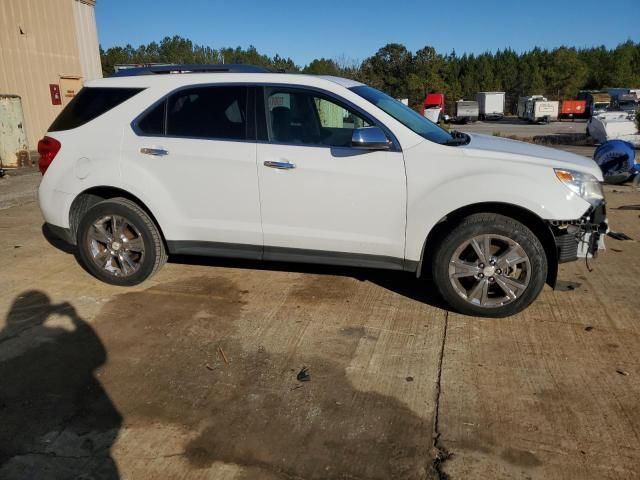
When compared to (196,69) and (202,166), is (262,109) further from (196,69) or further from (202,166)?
(196,69)

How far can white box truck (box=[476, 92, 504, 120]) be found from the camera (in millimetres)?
51219

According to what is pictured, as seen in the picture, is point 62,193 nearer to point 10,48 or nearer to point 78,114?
point 78,114

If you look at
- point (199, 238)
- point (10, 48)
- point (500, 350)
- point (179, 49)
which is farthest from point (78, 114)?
point (179, 49)

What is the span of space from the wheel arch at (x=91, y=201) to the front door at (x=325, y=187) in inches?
46.2

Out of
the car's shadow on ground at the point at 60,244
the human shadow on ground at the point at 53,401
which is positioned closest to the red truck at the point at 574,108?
the car's shadow on ground at the point at 60,244

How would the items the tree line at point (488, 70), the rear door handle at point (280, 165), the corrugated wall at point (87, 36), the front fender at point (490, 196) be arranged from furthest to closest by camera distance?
the tree line at point (488, 70), the corrugated wall at point (87, 36), the rear door handle at point (280, 165), the front fender at point (490, 196)

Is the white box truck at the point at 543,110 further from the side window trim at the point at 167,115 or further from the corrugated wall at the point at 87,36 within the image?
the side window trim at the point at 167,115

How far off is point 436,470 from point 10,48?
16.5 metres

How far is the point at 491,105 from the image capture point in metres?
51.4

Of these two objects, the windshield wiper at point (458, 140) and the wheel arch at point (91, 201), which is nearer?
the windshield wiper at point (458, 140)

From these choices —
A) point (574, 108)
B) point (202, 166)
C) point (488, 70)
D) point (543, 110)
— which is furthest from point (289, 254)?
point (488, 70)

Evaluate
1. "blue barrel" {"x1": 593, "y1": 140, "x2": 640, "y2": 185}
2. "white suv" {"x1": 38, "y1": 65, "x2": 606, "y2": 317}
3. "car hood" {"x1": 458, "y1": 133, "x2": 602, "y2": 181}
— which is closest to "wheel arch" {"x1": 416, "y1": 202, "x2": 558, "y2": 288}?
"white suv" {"x1": 38, "y1": 65, "x2": 606, "y2": 317}

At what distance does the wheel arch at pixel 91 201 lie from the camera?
460 centimetres

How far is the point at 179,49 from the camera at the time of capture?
276 ft
